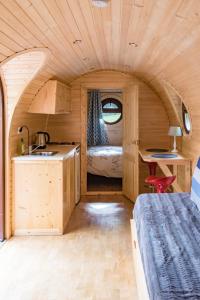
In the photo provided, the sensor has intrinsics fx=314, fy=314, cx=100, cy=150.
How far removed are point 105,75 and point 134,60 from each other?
158 centimetres

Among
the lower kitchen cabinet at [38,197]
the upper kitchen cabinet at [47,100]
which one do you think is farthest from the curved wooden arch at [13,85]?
→ the upper kitchen cabinet at [47,100]

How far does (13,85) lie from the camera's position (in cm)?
370

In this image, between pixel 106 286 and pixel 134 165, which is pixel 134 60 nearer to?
pixel 134 165

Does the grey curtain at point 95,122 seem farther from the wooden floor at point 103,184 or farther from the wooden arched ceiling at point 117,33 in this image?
the wooden arched ceiling at point 117,33

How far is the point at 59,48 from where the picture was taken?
328cm

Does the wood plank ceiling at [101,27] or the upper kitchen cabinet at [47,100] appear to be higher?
the wood plank ceiling at [101,27]

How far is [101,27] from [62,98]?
2283 millimetres

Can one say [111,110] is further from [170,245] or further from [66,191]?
[170,245]

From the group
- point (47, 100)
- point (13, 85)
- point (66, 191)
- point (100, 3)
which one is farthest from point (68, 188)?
point (100, 3)

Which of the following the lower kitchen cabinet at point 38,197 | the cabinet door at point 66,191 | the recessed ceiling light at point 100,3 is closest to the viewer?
the recessed ceiling light at point 100,3

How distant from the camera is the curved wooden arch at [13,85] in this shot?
11.6 feet

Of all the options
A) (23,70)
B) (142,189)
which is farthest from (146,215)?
(142,189)

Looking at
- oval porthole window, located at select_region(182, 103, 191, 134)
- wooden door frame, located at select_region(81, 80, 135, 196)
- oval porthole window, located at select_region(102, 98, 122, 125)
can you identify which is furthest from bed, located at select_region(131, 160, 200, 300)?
oval porthole window, located at select_region(102, 98, 122, 125)

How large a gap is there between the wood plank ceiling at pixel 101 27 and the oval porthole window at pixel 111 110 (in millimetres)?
4956
